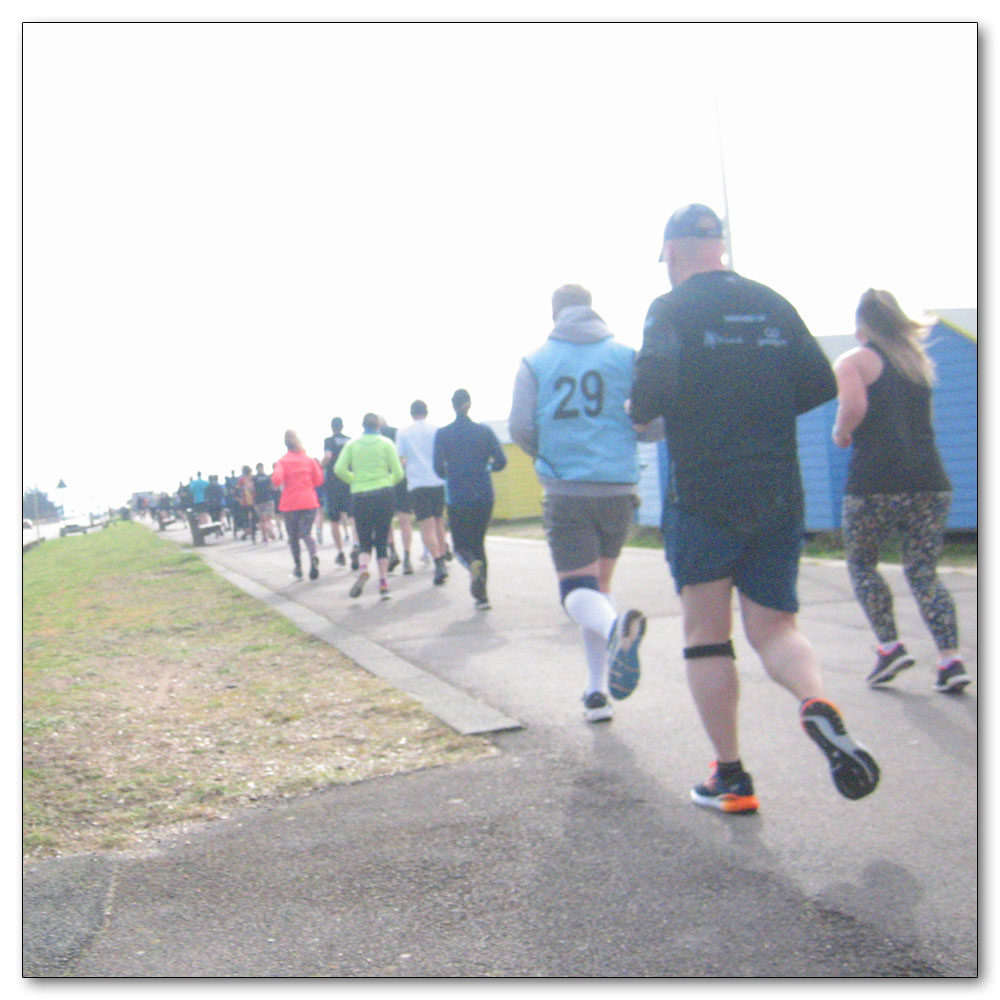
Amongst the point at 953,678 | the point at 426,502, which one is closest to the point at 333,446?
the point at 426,502

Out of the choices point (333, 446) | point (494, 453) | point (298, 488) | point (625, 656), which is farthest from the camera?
point (333, 446)

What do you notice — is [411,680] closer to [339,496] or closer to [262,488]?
[339,496]

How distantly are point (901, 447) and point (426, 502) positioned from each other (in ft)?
25.1

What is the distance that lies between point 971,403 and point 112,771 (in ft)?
32.2

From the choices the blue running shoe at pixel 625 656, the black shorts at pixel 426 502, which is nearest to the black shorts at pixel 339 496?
the black shorts at pixel 426 502

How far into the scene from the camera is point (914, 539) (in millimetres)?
5078

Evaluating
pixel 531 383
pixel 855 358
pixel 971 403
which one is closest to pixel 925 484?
pixel 855 358

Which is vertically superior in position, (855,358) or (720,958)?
(855,358)

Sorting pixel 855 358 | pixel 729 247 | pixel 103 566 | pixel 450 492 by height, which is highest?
pixel 729 247

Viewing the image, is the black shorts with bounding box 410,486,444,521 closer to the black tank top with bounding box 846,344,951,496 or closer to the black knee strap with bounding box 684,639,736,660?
the black tank top with bounding box 846,344,951,496

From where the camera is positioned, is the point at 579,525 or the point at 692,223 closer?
the point at 692,223

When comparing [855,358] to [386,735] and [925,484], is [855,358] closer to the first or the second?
[925,484]

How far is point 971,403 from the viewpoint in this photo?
38.1 feet

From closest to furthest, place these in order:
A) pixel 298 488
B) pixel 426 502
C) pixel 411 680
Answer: pixel 411 680 → pixel 426 502 → pixel 298 488
